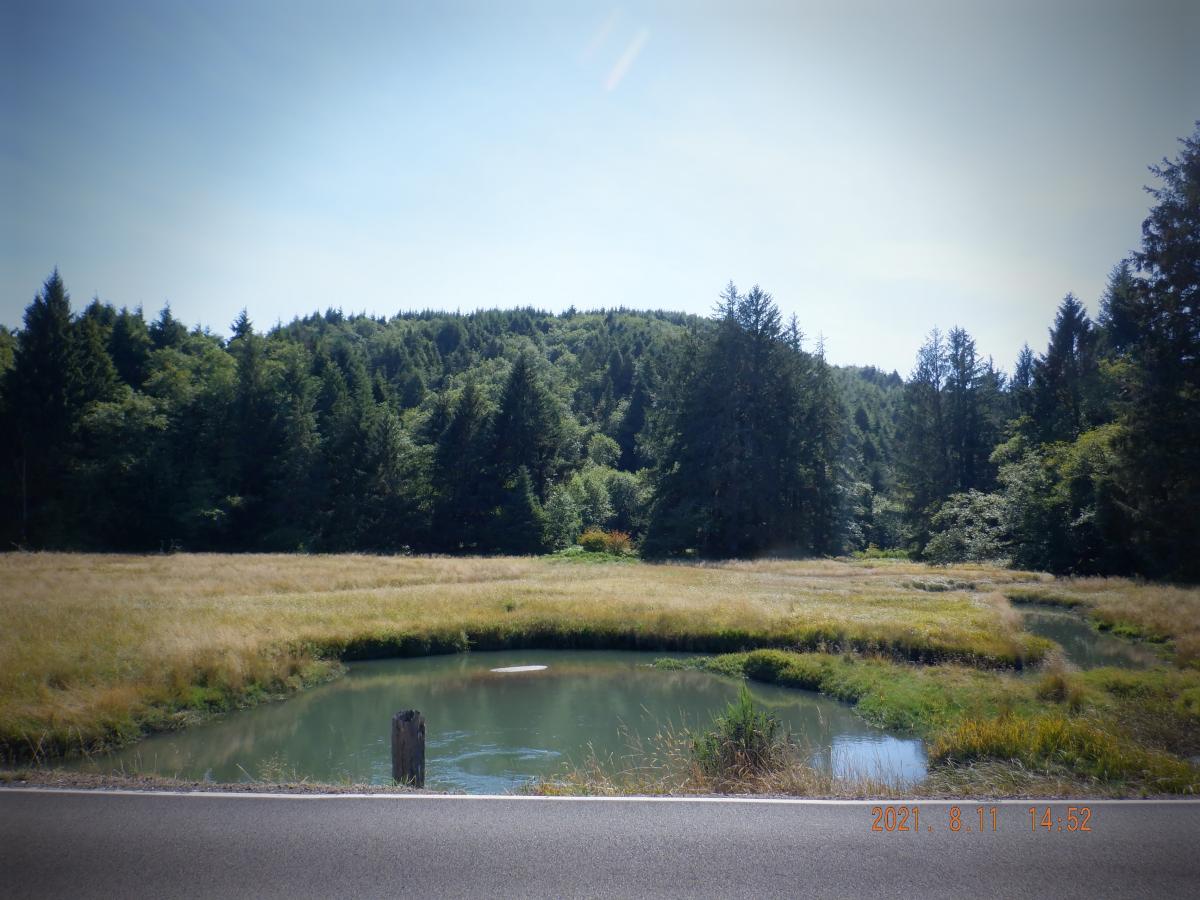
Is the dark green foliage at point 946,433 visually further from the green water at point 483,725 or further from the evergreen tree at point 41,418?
the evergreen tree at point 41,418

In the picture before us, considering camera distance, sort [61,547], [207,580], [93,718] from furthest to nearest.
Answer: [61,547]
[207,580]
[93,718]

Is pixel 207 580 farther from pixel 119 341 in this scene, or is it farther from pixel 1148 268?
pixel 119 341

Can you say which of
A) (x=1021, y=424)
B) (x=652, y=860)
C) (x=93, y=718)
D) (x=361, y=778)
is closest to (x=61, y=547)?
(x=93, y=718)

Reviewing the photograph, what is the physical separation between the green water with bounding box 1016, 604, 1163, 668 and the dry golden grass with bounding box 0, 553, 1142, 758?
160cm

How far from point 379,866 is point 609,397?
114m

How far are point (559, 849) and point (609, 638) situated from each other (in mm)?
17933

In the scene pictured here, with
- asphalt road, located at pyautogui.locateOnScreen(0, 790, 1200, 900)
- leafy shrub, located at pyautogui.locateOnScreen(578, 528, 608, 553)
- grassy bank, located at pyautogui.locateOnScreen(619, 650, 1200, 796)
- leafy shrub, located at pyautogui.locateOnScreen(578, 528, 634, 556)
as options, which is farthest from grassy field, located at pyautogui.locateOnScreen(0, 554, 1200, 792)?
leafy shrub, located at pyautogui.locateOnScreen(578, 528, 608, 553)

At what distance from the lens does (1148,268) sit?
34062mm

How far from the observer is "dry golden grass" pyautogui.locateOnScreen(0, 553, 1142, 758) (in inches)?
562

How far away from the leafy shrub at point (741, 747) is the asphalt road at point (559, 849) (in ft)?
5.25

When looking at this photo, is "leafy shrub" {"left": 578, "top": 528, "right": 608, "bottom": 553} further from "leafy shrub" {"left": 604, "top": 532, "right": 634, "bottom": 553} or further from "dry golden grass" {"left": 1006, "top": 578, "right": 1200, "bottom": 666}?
"dry golden grass" {"left": 1006, "top": 578, "right": 1200, "bottom": 666}

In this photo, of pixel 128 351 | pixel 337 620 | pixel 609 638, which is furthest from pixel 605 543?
pixel 128 351

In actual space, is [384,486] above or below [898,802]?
above

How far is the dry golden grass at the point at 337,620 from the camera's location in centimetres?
1427
